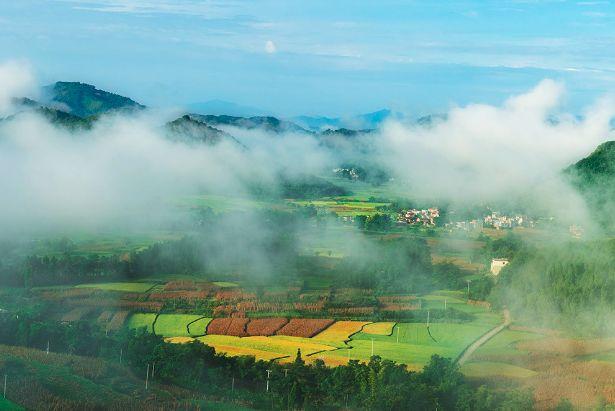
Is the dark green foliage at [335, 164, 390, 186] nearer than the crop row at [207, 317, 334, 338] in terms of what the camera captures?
No

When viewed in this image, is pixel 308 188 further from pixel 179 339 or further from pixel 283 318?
pixel 179 339

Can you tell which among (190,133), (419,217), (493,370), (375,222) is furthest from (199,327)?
(190,133)

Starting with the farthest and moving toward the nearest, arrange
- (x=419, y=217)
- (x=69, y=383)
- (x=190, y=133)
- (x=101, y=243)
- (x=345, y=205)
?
(x=190, y=133), (x=345, y=205), (x=419, y=217), (x=101, y=243), (x=69, y=383)

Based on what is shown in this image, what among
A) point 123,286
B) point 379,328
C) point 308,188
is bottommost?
point 379,328

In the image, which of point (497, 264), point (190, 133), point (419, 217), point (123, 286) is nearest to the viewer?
point (123, 286)

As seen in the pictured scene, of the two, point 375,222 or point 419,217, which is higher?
point 419,217

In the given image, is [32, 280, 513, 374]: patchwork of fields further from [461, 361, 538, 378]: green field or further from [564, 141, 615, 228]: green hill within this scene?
[564, 141, 615, 228]: green hill

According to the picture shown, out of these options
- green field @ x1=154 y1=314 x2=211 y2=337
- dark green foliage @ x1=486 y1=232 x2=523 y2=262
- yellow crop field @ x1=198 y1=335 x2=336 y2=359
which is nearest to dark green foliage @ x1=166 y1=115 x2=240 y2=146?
dark green foliage @ x1=486 y1=232 x2=523 y2=262
